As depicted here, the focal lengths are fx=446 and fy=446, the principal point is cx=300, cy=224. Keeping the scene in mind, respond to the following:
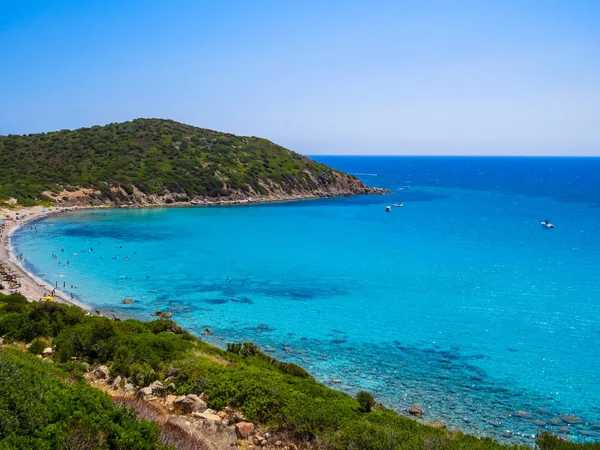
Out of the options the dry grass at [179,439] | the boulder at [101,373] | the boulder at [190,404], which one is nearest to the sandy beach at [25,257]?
the boulder at [101,373]

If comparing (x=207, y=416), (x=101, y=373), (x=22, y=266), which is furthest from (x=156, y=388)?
(x=22, y=266)

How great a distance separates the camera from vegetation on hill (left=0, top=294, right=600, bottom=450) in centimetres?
1052

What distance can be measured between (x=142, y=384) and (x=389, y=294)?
1189 inches

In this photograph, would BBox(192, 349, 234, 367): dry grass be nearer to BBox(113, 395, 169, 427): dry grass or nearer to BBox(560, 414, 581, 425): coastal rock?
BBox(113, 395, 169, 427): dry grass

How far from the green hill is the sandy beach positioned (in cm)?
561

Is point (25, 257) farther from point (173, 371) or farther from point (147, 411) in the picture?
point (147, 411)

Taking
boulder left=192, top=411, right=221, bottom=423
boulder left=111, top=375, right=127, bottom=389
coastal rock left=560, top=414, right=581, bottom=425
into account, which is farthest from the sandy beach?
coastal rock left=560, top=414, right=581, bottom=425

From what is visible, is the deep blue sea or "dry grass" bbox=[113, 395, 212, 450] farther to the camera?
the deep blue sea

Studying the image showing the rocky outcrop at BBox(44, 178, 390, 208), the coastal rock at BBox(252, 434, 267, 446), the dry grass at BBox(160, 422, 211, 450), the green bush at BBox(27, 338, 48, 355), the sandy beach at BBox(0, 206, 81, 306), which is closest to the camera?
the dry grass at BBox(160, 422, 211, 450)

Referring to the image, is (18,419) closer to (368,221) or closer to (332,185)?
(368,221)

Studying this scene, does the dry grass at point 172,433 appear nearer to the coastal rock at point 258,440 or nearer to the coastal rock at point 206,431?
the coastal rock at point 206,431

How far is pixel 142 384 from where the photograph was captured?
18438 millimetres

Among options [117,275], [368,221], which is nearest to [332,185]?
[368,221]

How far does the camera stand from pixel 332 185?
143 metres
